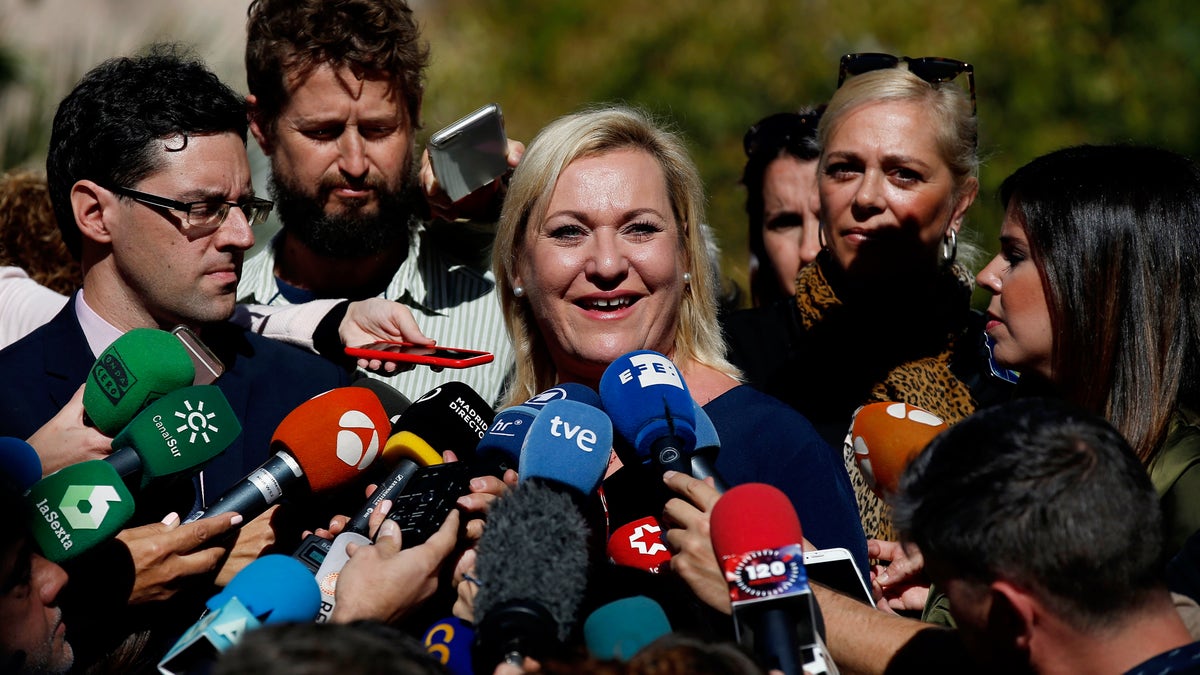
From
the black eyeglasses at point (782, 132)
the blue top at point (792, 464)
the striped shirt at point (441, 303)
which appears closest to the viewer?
the blue top at point (792, 464)

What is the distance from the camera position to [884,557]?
3188 millimetres

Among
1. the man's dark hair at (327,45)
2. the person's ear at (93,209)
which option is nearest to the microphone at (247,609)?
the person's ear at (93,209)

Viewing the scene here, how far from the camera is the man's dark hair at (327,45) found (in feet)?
14.4

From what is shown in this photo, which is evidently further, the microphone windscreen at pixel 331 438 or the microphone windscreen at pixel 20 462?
the microphone windscreen at pixel 331 438

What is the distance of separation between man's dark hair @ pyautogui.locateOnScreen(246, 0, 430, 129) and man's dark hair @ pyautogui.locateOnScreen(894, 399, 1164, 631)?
288 cm

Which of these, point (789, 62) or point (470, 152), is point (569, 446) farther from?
point (789, 62)

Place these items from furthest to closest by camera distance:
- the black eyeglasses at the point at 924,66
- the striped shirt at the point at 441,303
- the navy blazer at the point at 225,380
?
the striped shirt at the point at 441,303, the black eyeglasses at the point at 924,66, the navy blazer at the point at 225,380

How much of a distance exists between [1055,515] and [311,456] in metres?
1.64

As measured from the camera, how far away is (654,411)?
263 cm

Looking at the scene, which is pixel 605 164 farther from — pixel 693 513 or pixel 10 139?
pixel 10 139

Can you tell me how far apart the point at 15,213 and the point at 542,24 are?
8.72 metres

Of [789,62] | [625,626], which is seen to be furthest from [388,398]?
[789,62]

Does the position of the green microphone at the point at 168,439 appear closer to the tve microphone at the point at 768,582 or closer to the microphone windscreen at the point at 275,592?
the microphone windscreen at the point at 275,592

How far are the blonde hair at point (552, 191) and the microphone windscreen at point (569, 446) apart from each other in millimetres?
924
